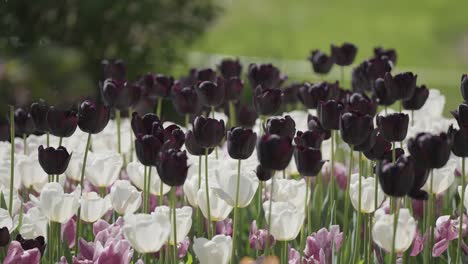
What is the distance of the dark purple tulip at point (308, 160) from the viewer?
2.25 metres

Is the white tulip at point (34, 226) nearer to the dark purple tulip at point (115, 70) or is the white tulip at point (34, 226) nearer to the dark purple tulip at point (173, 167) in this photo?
the dark purple tulip at point (173, 167)

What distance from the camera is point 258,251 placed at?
2605 mm

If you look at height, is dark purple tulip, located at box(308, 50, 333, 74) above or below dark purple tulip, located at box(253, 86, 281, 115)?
above

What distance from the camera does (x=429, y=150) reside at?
6.70 ft

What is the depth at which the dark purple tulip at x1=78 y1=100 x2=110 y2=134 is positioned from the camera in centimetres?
258

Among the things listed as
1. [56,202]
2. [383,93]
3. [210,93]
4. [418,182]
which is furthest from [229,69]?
[418,182]

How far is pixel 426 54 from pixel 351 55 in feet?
29.6

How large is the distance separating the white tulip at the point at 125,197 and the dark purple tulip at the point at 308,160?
0.51 m

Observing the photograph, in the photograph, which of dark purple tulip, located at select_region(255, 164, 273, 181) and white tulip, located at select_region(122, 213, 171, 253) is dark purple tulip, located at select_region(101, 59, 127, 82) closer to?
dark purple tulip, located at select_region(255, 164, 273, 181)

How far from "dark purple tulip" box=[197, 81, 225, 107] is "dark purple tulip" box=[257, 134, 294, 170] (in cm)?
85

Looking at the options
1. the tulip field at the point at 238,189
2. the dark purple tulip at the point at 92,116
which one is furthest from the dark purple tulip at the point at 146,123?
the dark purple tulip at the point at 92,116

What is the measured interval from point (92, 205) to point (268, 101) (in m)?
0.69

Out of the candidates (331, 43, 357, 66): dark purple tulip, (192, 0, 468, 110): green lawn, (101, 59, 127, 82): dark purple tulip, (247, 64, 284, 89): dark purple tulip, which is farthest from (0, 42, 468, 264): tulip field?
(192, 0, 468, 110): green lawn

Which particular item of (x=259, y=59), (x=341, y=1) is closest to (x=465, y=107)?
(x=259, y=59)
